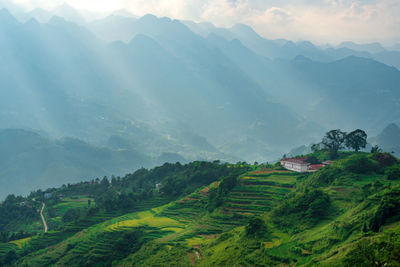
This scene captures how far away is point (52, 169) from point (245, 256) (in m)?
154

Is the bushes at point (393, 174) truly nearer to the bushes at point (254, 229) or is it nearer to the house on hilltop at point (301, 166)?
the house on hilltop at point (301, 166)

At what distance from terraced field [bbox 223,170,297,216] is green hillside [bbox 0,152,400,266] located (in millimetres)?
146

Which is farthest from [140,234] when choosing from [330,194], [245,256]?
[330,194]

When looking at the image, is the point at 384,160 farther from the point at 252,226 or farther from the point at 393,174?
the point at 252,226

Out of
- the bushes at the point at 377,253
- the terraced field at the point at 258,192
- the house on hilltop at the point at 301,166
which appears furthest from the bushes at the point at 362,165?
the bushes at the point at 377,253

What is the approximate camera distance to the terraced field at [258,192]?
136 ft

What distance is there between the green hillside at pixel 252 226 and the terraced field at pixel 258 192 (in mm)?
146

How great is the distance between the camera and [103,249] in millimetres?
39562

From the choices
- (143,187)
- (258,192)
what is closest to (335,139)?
(258,192)

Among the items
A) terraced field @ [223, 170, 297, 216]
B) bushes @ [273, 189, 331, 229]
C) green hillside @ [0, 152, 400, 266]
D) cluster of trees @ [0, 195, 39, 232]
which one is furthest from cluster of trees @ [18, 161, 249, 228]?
bushes @ [273, 189, 331, 229]

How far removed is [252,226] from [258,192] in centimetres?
1536

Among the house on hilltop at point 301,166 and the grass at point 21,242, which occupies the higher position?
the house on hilltop at point 301,166

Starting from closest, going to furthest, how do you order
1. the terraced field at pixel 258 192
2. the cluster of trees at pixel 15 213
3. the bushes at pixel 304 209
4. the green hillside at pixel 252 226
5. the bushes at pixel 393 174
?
the green hillside at pixel 252 226, the bushes at pixel 304 209, the bushes at pixel 393 174, the terraced field at pixel 258 192, the cluster of trees at pixel 15 213

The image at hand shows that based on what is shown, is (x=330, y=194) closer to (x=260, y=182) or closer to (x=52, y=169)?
(x=260, y=182)
